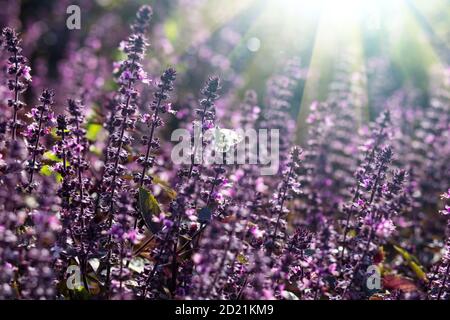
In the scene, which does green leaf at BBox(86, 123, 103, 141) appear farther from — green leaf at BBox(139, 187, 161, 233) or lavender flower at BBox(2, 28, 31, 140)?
green leaf at BBox(139, 187, 161, 233)

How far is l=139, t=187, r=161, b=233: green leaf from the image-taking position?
197 inches

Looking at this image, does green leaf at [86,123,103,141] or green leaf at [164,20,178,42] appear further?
green leaf at [164,20,178,42]

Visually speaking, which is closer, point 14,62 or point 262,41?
point 14,62

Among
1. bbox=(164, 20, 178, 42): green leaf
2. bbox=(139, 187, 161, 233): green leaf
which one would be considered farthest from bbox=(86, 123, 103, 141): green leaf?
bbox=(164, 20, 178, 42): green leaf

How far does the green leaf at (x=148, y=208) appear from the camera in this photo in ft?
16.5

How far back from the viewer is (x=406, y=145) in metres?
11.0

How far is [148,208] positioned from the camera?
5.08m
